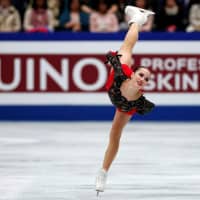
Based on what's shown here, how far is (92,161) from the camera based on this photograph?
8.04 meters

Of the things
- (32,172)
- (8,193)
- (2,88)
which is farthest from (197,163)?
(2,88)

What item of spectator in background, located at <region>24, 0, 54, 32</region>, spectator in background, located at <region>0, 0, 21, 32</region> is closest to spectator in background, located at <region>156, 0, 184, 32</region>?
spectator in background, located at <region>24, 0, 54, 32</region>

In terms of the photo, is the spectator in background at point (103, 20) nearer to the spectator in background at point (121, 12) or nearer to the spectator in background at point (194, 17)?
the spectator in background at point (121, 12)

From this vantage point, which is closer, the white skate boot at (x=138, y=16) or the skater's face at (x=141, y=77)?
the skater's face at (x=141, y=77)

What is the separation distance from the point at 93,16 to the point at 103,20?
0.15 meters

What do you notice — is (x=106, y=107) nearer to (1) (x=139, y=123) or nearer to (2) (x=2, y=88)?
(1) (x=139, y=123)

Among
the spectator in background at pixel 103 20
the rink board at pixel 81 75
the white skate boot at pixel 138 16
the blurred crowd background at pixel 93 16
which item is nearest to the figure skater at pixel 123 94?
the white skate boot at pixel 138 16

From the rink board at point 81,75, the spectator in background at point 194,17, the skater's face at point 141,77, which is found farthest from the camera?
the spectator in background at point 194,17

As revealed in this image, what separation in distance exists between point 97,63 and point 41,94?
85cm

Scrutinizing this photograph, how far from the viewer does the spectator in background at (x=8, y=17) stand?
1175 centimetres

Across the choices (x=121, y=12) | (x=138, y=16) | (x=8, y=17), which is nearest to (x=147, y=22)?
(x=121, y=12)

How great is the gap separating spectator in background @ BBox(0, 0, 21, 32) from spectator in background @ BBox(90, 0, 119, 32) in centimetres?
105

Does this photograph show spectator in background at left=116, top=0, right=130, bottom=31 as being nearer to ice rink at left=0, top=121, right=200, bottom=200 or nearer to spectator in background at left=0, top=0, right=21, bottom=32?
spectator in background at left=0, top=0, right=21, bottom=32

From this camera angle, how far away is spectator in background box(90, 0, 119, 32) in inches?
465
